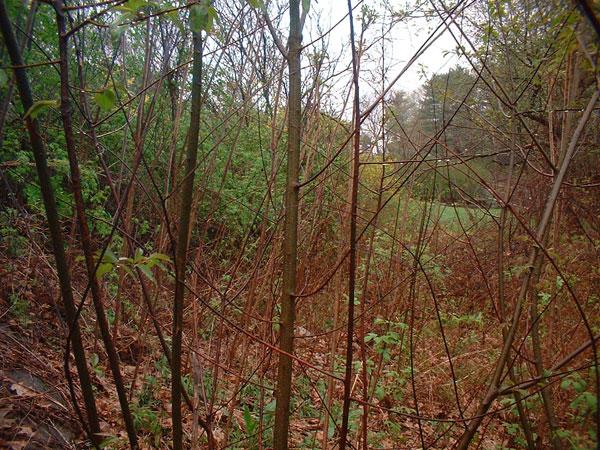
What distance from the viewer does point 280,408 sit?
121 cm

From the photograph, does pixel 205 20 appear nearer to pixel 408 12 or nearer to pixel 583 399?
pixel 408 12

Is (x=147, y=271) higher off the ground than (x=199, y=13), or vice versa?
(x=199, y=13)

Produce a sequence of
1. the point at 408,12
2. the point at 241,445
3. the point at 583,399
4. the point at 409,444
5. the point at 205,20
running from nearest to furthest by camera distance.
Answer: the point at 205,20, the point at 583,399, the point at 408,12, the point at 241,445, the point at 409,444

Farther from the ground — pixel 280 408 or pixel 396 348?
pixel 280 408

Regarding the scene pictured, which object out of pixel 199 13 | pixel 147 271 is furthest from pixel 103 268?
pixel 199 13

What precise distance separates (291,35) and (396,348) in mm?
3905

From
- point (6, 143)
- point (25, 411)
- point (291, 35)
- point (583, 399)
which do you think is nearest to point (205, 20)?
point (291, 35)

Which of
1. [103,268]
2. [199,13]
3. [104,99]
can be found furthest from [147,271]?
[199,13]

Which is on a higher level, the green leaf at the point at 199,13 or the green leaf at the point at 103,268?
the green leaf at the point at 199,13

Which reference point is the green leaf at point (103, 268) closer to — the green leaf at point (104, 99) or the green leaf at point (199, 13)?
the green leaf at point (104, 99)

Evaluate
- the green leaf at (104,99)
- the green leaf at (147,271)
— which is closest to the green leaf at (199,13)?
the green leaf at (104,99)

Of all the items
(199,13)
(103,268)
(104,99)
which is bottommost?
(103,268)

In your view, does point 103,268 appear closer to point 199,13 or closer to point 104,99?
point 104,99

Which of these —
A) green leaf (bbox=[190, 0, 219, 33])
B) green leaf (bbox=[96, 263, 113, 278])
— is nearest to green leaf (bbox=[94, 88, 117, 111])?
green leaf (bbox=[190, 0, 219, 33])
